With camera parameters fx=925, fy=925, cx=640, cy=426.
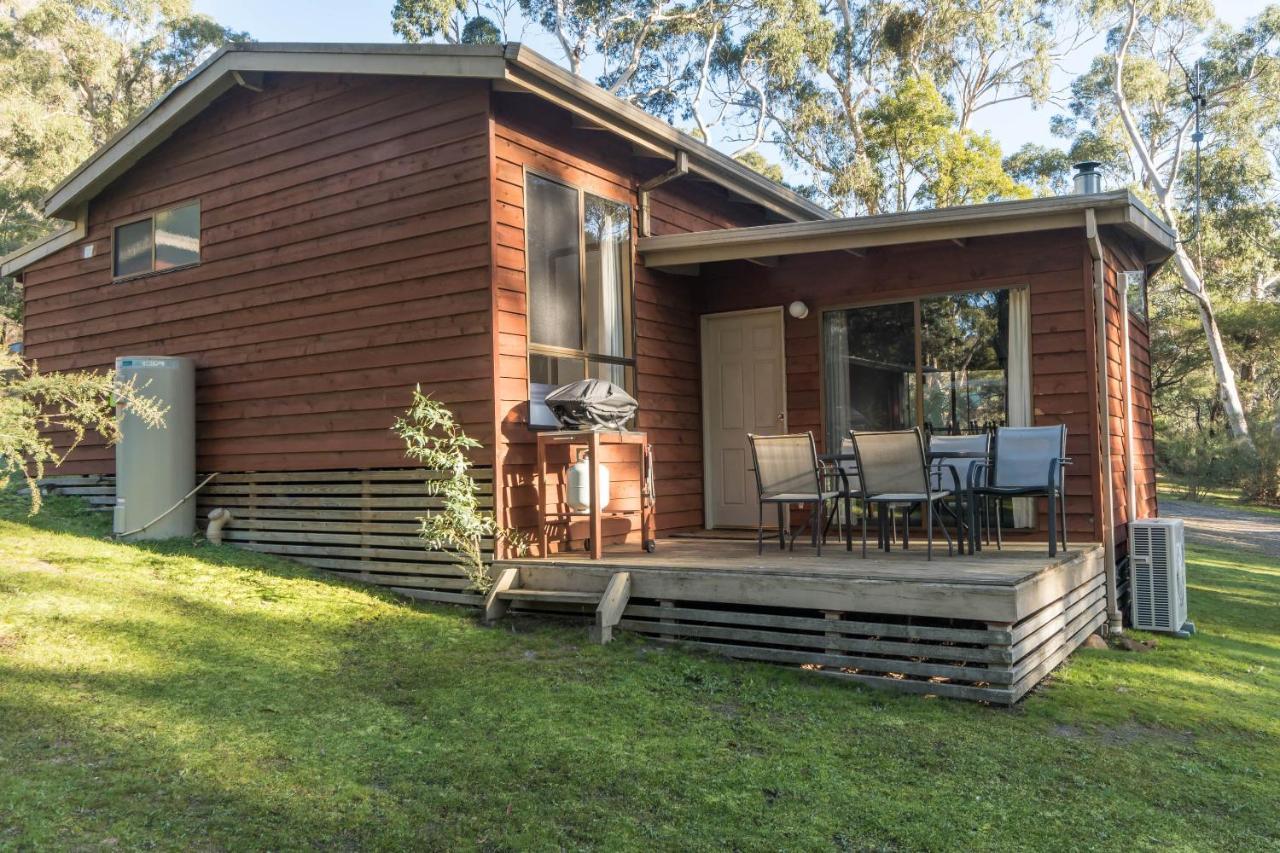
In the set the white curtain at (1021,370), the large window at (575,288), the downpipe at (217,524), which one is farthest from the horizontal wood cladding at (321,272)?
the white curtain at (1021,370)

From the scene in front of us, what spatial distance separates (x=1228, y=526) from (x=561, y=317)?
13119 mm

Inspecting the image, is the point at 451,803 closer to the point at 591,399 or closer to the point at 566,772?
the point at 566,772

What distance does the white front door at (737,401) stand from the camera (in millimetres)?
7711

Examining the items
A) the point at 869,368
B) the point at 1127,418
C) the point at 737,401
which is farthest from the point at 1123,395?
the point at 737,401

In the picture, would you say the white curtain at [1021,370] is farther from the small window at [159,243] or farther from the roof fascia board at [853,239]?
the small window at [159,243]

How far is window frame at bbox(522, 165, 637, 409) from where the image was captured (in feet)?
20.0

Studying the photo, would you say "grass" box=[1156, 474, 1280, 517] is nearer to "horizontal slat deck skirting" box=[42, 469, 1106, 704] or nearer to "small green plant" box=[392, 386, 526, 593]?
"horizontal slat deck skirting" box=[42, 469, 1106, 704]

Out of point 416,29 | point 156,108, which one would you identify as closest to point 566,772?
point 156,108

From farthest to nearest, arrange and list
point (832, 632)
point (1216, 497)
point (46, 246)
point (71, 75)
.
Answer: point (1216, 497) < point (71, 75) < point (46, 246) < point (832, 632)

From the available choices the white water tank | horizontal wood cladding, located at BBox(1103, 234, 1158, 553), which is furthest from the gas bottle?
horizontal wood cladding, located at BBox(1103, 234, 1158, 553)

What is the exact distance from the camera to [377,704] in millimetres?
3928

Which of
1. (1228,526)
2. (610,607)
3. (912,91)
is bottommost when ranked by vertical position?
(1228,526)

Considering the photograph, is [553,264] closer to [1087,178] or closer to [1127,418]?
[1087,178]

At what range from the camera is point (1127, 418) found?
23.9 ft
